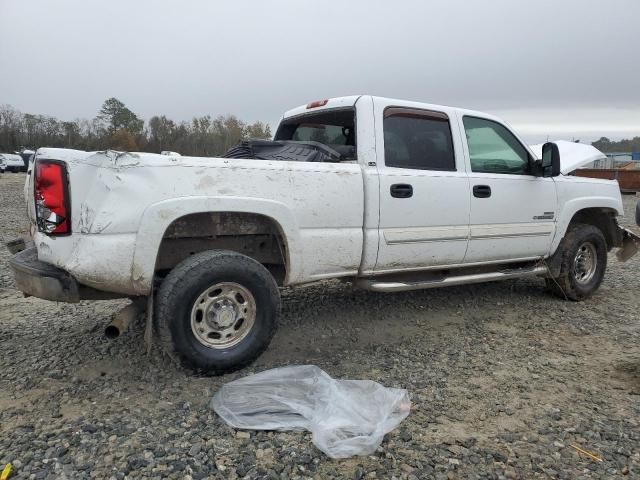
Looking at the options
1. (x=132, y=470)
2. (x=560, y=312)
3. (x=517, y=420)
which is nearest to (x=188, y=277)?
(x=132, y=470)

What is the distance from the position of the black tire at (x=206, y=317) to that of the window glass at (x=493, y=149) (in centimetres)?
234

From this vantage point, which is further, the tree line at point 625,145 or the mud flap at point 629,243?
the tree line at point 625,145

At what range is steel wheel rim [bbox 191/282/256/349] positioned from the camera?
3334 millimetres

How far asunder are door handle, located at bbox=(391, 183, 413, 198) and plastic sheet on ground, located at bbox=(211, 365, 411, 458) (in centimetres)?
150

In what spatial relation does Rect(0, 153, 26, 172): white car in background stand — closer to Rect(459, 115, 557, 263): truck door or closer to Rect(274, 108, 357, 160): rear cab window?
Rect(274, 108, 357, 160): rear cab window

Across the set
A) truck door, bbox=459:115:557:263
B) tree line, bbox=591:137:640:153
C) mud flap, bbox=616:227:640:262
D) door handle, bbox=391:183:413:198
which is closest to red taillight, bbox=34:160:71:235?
door handle, bbox=391:183:413:198

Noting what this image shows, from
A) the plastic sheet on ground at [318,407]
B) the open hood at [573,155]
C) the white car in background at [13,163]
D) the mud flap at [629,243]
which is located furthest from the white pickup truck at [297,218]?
the white car in background at [13,163]

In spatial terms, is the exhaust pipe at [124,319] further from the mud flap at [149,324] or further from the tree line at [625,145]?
the tree line at [625,145]

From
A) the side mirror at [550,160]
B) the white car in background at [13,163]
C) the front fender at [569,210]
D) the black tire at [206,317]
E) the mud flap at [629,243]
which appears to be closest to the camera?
the black tire at [206,317]

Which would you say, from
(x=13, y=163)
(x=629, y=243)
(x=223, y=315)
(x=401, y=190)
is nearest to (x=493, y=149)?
(x=401, y=190)

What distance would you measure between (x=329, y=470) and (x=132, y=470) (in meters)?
0.94

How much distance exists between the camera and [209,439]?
2.74m

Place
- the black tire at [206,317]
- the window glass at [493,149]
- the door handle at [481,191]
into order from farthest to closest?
the window glass at [493,149]
the door handle at [481,191]
the black tire at [206,317]

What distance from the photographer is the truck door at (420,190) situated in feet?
13.3
